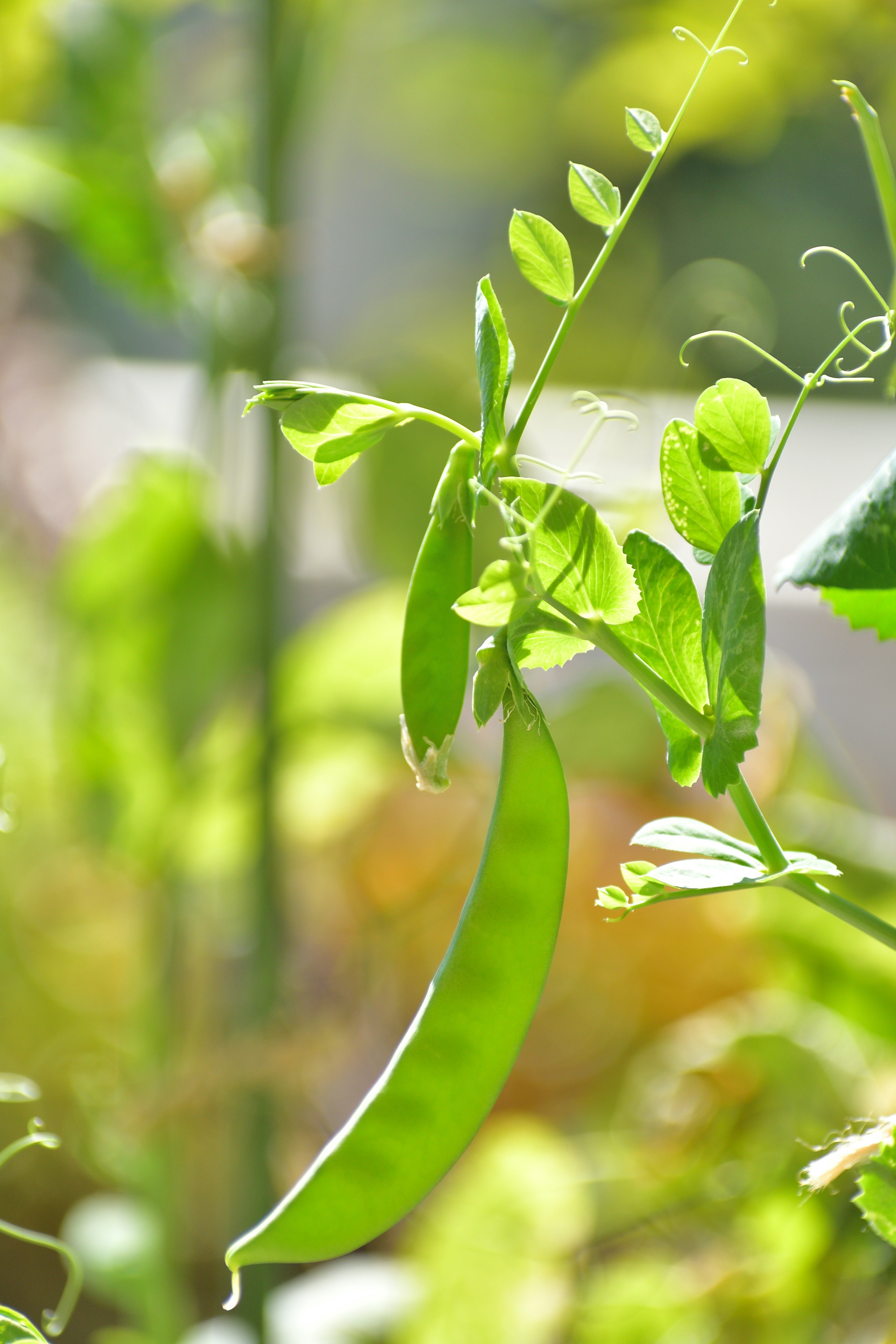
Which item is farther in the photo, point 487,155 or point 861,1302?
point 487,155

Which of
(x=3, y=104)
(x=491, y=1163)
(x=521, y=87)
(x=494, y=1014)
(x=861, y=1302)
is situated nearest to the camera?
(x=494, y=1014)

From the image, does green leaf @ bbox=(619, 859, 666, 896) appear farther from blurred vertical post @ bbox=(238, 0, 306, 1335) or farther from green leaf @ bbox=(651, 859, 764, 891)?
blurred vertical post @ bbox=(238, 0, 306, 1335)

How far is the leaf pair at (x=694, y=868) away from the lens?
0.09 metres

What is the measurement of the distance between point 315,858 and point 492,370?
410mm

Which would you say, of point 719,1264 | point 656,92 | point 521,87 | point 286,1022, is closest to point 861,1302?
point 719,1264

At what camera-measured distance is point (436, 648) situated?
0.32 feet

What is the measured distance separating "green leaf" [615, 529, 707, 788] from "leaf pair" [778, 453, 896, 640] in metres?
0.02

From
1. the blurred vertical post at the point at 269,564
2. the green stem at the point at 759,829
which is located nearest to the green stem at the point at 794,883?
the green stem at the point at 759,829

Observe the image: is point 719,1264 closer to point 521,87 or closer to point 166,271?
point 166,271

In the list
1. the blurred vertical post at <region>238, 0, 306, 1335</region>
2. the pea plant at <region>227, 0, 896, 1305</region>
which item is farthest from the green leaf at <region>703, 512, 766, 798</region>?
the blurred vertical post at <region>238, 0, 306, 1335</region>

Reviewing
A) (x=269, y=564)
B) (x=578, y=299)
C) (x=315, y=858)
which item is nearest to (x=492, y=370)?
(x=578, y=299)

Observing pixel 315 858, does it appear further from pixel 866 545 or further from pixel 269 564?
pixel 866 545

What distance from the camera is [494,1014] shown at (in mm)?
96

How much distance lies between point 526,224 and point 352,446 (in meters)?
0.02
